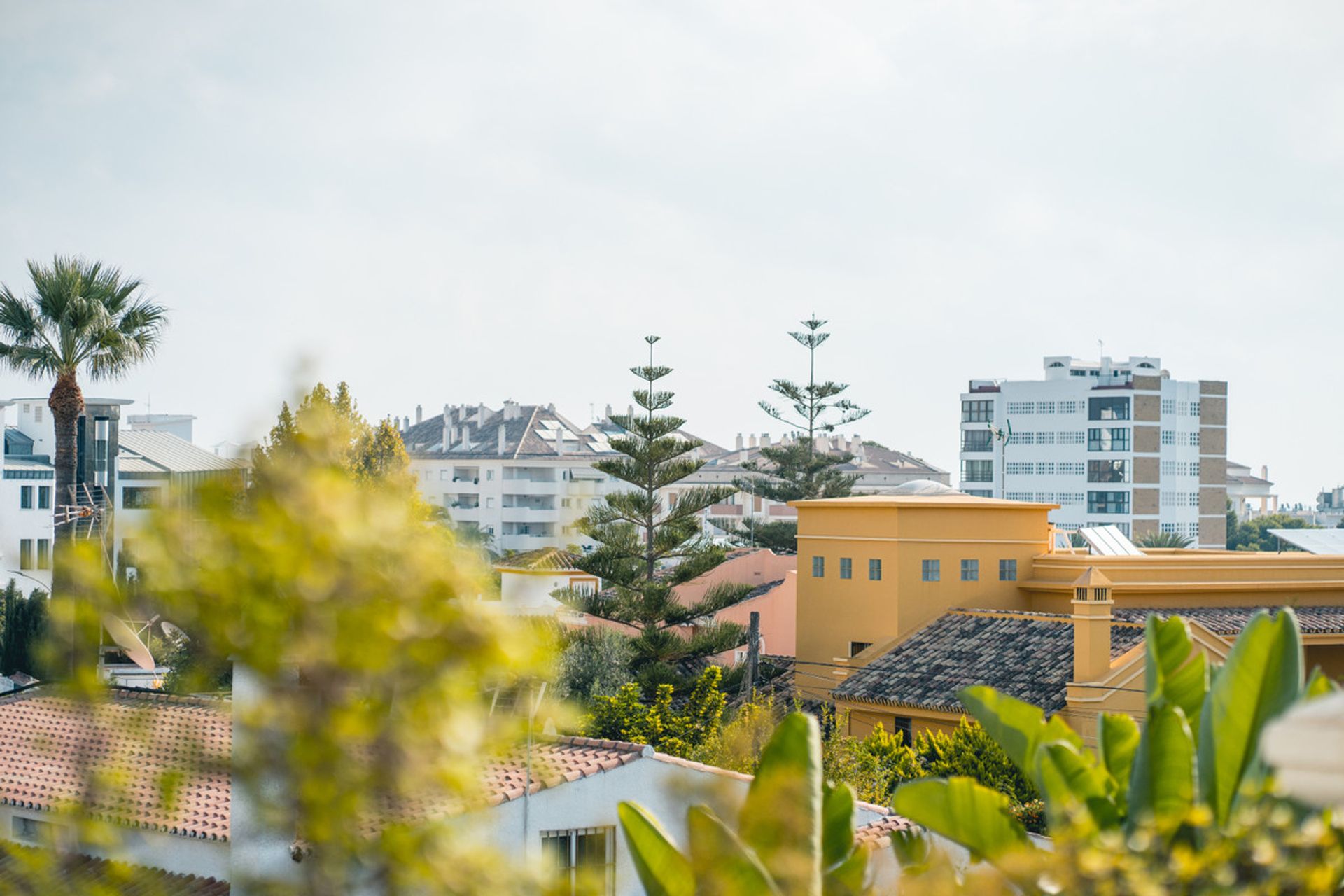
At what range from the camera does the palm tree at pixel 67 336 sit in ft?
64.9

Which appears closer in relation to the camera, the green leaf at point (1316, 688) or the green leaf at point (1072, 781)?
the green leaf at point (1316, 688)

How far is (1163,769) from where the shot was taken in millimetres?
3334

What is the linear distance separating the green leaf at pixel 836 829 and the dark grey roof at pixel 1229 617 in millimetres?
17029

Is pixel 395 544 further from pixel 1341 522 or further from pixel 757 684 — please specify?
pixel 1341 522

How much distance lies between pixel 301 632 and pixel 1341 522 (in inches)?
4488

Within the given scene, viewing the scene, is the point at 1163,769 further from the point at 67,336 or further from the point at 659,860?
the point at 67,336

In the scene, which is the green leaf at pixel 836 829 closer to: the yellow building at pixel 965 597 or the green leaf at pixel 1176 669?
the green leaf at pixel 1176 669

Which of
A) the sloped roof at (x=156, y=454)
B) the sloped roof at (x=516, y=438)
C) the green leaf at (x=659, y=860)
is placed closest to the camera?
the green leaf at (x=659, y=860)

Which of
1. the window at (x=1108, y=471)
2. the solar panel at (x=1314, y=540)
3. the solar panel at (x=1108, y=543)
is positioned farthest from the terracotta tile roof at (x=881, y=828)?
the window at (x=1108, y=471)

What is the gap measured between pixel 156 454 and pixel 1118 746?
146 ft

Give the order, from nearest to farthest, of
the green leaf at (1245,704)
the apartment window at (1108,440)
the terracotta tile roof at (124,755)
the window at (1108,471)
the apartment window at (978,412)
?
the terracotta tile roof at (124,755)
the green leaf at (1245,704)
the window at (1108,471)
the apartment window at (1108,440)
the apartment window at (978,412)

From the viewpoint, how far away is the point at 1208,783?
3.32m

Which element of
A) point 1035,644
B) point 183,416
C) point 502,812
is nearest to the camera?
point 502,812

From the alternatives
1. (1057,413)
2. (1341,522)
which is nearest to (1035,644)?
(1057,413)
